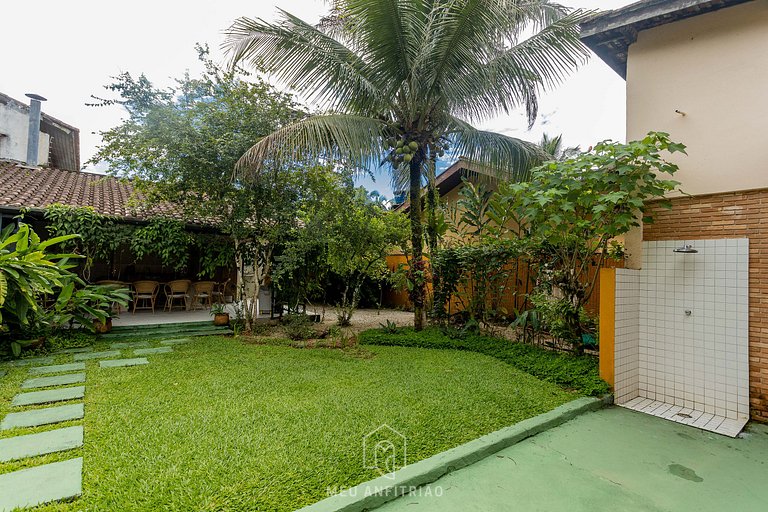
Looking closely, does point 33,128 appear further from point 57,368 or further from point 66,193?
point 57,368

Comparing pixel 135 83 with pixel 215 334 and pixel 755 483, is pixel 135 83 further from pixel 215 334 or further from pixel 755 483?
pixel 755 483

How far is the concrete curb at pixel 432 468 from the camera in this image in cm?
239

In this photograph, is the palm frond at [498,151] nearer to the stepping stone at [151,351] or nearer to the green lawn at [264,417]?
the green lawn at [264,417]

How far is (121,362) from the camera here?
18.9 feet

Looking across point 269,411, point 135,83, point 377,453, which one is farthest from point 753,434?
point 135,83

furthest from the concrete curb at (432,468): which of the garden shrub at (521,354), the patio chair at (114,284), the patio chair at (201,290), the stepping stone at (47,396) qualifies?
the patio chair at (201,290)

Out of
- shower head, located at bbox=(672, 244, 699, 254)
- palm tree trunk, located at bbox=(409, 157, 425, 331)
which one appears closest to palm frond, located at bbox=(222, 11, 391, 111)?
palm tree trunk, located at bbox=(409, 157, 425, 331)

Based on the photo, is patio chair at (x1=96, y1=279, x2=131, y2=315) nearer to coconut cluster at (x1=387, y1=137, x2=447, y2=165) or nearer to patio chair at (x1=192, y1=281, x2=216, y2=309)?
patio chair at (x1=192, y1=281, x2=216, y2=309)

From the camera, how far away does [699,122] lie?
447 cm

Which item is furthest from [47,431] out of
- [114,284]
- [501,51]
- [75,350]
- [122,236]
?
[501,51]

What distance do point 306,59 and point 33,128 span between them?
495 inches

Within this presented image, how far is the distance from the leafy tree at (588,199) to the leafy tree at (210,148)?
214 inches

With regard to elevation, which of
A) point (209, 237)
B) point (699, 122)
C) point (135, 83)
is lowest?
point (209, 237)

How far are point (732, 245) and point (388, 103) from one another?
5903mm
